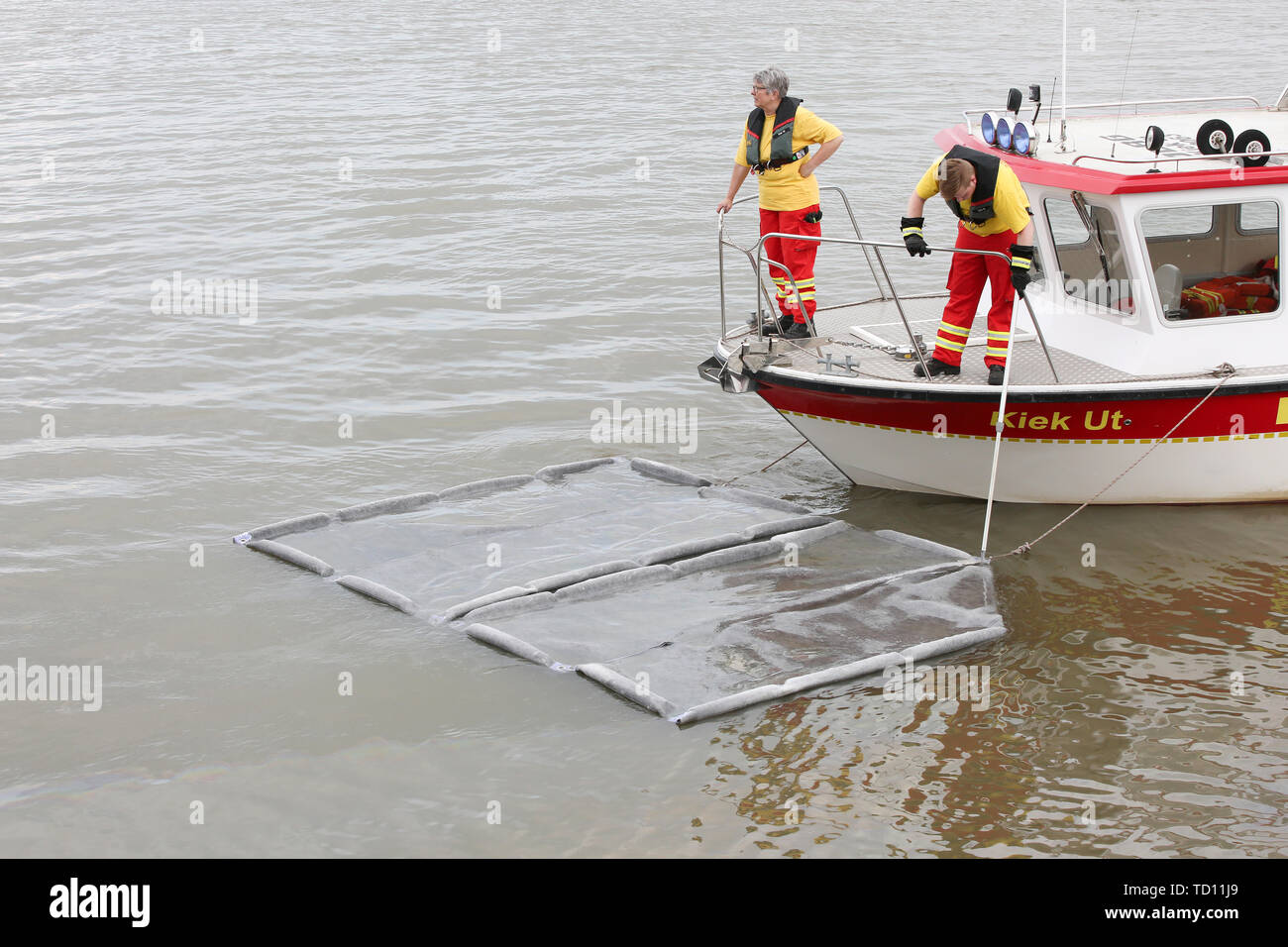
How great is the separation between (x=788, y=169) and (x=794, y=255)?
53 cm

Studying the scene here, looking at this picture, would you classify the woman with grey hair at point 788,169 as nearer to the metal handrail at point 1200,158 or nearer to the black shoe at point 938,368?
the black shoe at point 938,368

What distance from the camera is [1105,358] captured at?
7.90m

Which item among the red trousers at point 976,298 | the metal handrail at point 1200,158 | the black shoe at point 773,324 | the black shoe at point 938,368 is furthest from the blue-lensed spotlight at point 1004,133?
the black shoe at point 773,324

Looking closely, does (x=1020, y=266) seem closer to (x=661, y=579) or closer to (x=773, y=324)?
(x=773, y=324)

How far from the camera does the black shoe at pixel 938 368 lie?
783cm

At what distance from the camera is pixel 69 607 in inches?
286

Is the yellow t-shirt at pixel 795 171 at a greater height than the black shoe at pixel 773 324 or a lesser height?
greater

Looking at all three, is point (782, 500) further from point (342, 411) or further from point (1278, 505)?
point (342, 411)

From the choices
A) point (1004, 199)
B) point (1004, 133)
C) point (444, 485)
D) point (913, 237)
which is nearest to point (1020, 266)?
point (1004, 199)

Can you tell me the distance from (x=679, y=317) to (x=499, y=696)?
670cm

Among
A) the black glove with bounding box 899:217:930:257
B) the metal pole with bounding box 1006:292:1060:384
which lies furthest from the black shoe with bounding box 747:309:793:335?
the metal pole with bounding box 1006:292:1060:384

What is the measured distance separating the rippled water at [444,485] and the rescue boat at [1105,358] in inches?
14.9

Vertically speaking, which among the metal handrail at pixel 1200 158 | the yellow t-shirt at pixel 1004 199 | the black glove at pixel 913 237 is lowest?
the black glove at pixel 913 237

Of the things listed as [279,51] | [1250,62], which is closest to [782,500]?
[1250,62]
